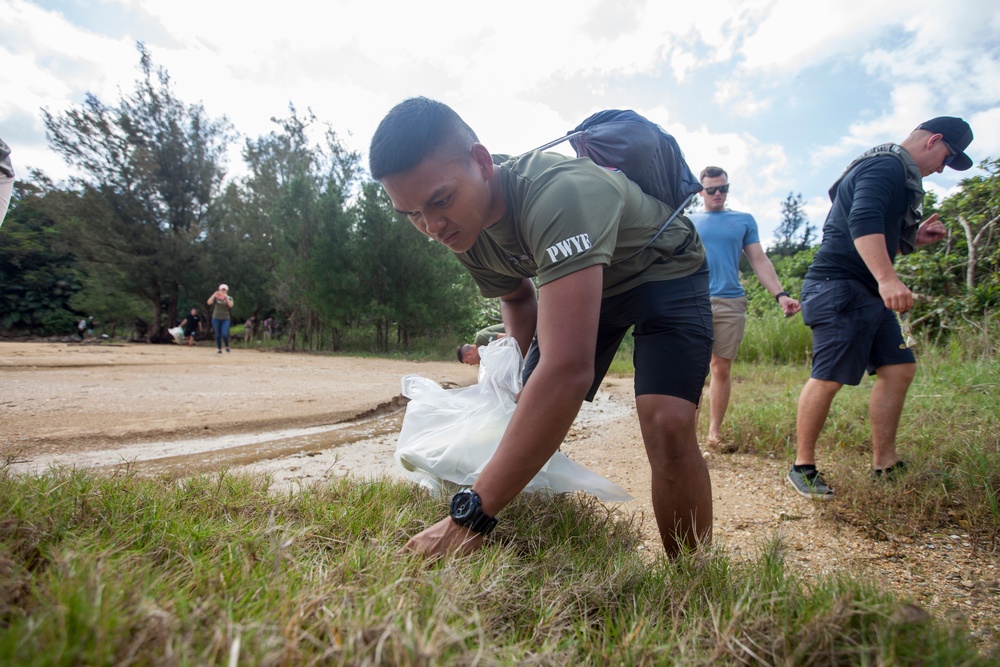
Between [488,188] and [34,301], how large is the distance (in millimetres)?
34428

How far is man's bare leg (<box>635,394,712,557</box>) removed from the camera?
65.5 inches

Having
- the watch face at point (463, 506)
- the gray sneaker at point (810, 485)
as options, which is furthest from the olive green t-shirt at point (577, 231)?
the gray sneaker at point (810, 485)

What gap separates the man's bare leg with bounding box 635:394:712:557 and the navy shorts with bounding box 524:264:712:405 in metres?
0.06

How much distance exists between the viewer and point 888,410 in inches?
104

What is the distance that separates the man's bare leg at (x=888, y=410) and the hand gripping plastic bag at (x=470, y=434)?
1.58m

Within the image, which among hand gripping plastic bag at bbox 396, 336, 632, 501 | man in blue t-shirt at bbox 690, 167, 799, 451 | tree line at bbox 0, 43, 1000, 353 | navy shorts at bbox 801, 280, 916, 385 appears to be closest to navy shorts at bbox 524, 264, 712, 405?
hand gripping plastic bag at bbox 396, 336, 632, 501

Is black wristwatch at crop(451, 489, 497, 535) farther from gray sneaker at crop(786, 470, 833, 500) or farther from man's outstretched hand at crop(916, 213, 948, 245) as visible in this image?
man's outstretched hand at crop(916, 213, 948, 245)

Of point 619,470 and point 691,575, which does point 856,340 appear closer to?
point 619,470

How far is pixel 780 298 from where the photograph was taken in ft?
12.0

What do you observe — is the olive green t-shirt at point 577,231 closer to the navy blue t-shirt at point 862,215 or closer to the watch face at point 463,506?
the watch face at point 463,506

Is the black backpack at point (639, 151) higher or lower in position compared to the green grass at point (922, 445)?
higher

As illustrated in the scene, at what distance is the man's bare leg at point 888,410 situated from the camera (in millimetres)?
2633

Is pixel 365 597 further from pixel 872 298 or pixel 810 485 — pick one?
pixel 872 298

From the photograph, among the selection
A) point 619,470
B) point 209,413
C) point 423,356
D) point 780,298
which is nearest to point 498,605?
point 619,470
